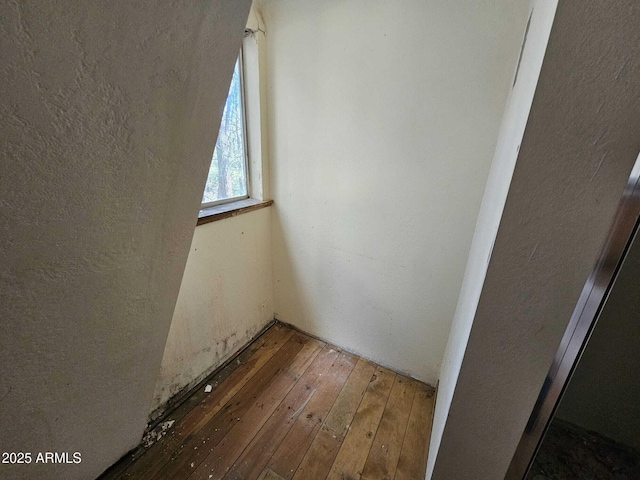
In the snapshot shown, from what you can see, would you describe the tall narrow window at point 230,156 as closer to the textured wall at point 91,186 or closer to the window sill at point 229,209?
the window sill at point 229,209

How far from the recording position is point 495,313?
0.64 m

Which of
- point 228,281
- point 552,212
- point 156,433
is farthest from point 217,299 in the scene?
point 552,212

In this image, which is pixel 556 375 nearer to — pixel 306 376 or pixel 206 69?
pixel 206 69

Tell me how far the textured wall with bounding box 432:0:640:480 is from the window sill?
126 centimetres

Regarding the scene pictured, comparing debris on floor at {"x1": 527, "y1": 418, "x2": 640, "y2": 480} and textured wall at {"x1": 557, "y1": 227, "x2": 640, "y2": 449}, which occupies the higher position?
textured wall at {"x1": 557, "y1": 227, "x2": 640, "y2": 449}

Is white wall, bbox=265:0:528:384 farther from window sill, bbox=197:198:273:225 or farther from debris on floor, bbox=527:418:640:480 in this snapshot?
debris on floor, bbox=527:418:640:480

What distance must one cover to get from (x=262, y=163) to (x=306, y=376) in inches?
55.8


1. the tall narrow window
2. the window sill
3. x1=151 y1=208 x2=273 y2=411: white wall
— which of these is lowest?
x1=151 y1=208 x2=273 y2=411: white wall

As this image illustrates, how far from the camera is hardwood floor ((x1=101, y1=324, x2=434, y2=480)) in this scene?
46.0 inches

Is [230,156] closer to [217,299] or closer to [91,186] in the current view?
[217,299]

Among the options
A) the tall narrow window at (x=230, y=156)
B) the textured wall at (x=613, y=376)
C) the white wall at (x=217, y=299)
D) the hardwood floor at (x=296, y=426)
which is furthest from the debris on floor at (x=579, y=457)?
the tall narrow window at (x=230, y=156)

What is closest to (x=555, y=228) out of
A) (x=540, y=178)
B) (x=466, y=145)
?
(x=540, y=178)

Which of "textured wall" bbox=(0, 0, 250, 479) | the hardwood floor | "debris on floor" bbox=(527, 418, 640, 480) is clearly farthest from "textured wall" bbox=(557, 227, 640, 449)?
"textured wall" bbox=(0, 0, 250, 479)

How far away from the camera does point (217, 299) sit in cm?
155
